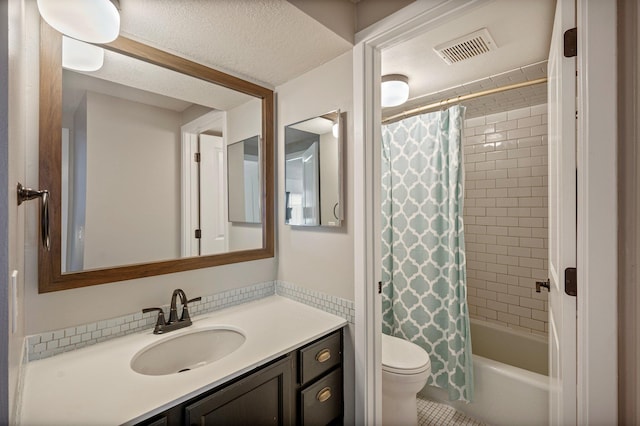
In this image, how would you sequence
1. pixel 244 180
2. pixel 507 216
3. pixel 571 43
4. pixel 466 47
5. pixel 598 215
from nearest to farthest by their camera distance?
pixel 598 215
pixel 571 43
pixel 466 47
pixel 244 180
pixel 507 216

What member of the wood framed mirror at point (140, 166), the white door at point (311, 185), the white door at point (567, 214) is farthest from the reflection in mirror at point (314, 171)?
the white door at point (567, 214)

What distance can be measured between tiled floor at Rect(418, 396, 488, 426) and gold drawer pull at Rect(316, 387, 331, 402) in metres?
0.93

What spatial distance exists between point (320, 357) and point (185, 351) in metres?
0.57

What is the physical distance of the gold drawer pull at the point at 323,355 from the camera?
1.24 m

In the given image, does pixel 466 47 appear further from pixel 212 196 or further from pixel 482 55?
pixel 212 196

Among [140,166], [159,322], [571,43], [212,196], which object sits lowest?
[159,322]

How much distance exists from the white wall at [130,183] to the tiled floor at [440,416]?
1.84m

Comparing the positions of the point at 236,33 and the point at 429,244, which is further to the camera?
the point at 429,244

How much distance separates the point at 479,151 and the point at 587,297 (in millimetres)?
2017

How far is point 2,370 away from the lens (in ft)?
1.56

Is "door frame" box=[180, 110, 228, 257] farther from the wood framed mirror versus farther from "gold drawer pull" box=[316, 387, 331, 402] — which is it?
"gold drawer pull" box=[316, 387, 331, 402]

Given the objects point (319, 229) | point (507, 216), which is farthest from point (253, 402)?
point (507, 216)

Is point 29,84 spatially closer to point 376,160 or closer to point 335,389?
point 376,160

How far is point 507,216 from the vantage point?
7.95ft
